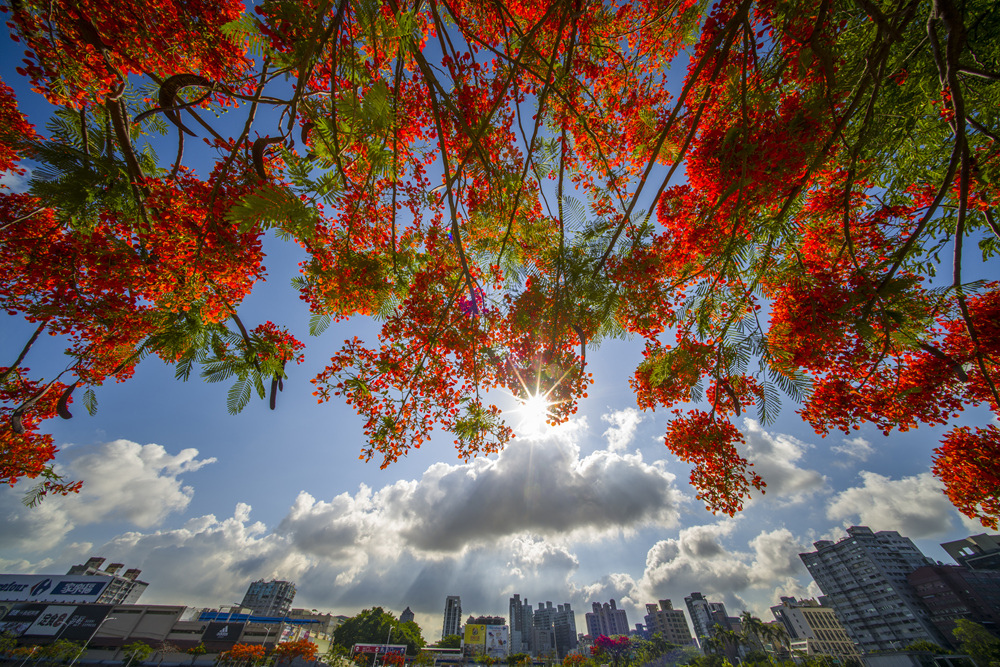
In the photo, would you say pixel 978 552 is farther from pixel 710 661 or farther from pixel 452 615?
pixel 452 615

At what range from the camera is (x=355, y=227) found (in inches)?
138

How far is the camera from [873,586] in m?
57.2

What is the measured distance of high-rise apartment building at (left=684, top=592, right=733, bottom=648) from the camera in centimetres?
7031

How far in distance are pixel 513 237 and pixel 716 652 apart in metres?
67.4

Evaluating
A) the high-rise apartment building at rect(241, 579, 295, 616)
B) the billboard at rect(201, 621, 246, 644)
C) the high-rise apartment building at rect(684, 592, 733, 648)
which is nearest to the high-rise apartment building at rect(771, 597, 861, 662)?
the high-rise apartment building at rect(684, 592, 733, 648)

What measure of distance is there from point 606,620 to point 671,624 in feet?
103

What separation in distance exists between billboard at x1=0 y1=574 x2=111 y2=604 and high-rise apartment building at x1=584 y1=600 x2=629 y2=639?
110178mm

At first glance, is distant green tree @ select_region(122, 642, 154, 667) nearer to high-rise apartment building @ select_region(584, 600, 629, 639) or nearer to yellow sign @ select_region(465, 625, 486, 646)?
yellow sign @ select_region(465, 625, 486, 646)

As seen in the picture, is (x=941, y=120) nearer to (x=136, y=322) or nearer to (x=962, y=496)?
(x=962, y=496)

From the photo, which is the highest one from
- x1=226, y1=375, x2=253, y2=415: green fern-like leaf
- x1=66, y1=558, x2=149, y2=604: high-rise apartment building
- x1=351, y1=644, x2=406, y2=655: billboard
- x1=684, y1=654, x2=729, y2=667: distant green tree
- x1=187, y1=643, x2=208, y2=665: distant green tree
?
x1=66, y1=558, x2=149, y2=604: high-rise apartment building

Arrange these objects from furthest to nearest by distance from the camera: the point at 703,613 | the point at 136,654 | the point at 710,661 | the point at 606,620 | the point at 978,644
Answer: the point at 606,620
the point at 703,613
the point at 710,661
the point at 136,654
the point at 978,644

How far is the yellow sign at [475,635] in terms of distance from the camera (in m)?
53.9

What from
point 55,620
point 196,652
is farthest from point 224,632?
point 55,620

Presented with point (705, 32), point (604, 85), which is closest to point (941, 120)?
point (705, 32)
